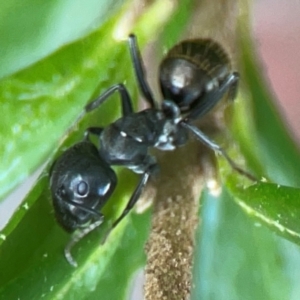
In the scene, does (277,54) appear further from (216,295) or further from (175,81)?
(216,295)

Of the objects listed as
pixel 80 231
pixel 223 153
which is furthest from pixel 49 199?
pixel 223 153

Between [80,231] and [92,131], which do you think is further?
[92,131]

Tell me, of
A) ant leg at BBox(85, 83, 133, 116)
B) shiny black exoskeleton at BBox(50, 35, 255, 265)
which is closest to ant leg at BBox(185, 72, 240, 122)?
shiny black exoskeleton at BBox(50, 35, 255, 265)

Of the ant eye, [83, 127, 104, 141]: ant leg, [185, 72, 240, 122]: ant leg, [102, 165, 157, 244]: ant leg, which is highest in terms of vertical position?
[83, 127, 104, 141]: ant leg

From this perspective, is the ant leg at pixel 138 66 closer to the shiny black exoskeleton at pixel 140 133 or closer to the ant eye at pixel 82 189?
the shiny black exoskeleton at pixel 140 133

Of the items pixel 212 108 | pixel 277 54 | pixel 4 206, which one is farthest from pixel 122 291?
pixel 277 54

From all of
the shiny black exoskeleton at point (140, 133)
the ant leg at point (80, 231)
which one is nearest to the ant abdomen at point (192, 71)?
the shiny black exoskeleton at point (140, 133)

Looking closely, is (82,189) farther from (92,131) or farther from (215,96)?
(215,96)

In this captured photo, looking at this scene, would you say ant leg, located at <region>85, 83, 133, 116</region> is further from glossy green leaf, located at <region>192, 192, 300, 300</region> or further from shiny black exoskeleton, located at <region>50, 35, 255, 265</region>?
glossy green leaf, located at <region>192, 192, 300, 300</region>

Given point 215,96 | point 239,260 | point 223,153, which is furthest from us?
point 215,96
